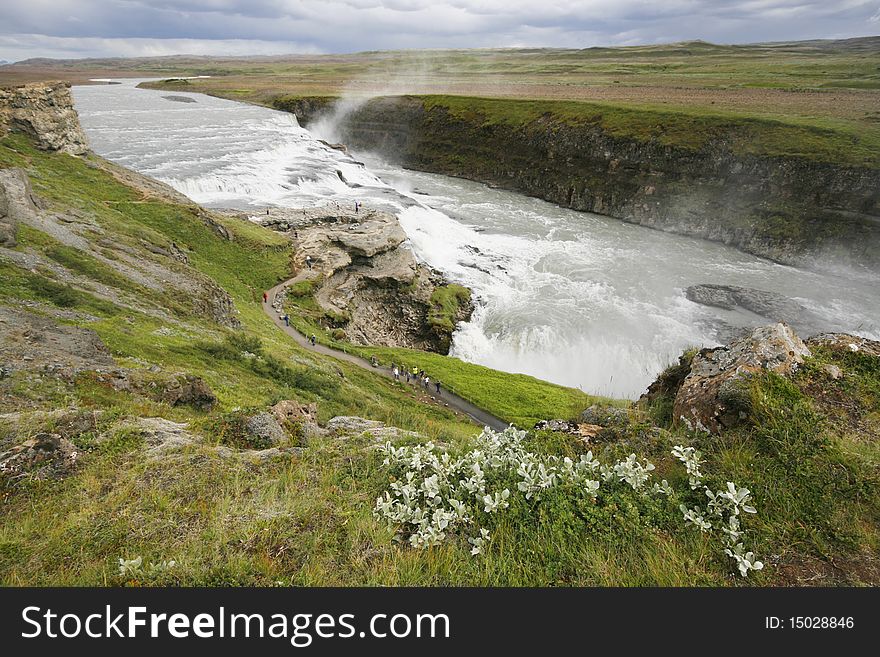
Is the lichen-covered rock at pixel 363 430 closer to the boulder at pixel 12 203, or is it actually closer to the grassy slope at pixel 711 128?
the boulder at pixel 12 203

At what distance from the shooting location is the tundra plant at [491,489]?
15.1 ft

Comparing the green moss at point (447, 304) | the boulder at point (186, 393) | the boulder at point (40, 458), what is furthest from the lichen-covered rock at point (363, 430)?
the green moss at point (447, 304)

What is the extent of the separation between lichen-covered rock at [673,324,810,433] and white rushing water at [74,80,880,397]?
22.1 meters

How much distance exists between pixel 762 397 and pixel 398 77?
192 meters

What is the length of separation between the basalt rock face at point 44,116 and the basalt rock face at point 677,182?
62166 mm

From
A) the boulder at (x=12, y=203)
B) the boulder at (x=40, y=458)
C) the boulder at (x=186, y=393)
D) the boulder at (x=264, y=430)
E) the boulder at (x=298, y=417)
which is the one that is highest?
the boulder at (x=12, y=203)

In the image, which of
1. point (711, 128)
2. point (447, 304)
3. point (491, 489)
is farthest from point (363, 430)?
point (711, 128)

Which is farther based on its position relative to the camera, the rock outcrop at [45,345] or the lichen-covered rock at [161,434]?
the rock outcrop at [45,345]

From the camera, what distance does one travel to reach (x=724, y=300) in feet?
134

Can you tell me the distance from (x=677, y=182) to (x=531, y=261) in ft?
105

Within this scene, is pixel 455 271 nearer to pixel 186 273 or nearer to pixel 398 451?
pixel 186 273

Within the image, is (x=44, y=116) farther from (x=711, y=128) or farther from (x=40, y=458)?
(x=711, y=128)

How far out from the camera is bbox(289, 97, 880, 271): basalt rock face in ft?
167

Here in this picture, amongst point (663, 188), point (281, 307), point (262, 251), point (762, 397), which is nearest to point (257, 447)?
point (762, 397)
